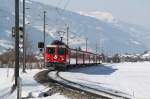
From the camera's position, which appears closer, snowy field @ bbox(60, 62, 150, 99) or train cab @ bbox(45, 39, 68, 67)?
snowy field @ bbox(60, 62, 150, 99)

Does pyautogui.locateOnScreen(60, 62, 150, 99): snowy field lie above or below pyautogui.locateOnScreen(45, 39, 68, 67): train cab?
below

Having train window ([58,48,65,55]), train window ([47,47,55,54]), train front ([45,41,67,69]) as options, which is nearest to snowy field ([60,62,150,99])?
train front ([45,41,67,69])

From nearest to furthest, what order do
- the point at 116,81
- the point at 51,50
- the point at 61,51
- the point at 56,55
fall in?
the point at 116,81 < the point at 61,51 < the point at 56,55 < the point at 51,50

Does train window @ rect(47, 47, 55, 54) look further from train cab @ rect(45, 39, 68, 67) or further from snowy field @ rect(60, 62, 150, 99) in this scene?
snowy field @ rect(60, 62, 150, 99)

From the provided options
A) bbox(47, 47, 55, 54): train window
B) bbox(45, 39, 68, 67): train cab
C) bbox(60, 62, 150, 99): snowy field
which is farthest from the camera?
bbox(47, 47, 55, 54): train window

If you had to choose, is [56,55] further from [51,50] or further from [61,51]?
[51,50]

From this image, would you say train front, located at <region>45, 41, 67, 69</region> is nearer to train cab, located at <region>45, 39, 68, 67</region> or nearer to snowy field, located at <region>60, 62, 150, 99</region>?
train cab, located at <region>45, 39, 68, 67</region>

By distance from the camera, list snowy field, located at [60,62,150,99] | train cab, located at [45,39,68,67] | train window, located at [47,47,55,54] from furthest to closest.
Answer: train window, located at [47,47,55,54]
train cab, located at [45,39,68,67]
snowy field, located at [60,62,150,99]

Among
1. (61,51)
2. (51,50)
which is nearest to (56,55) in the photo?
(61,51)

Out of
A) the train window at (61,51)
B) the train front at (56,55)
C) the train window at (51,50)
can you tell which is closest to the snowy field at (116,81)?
the train front at (56,55)

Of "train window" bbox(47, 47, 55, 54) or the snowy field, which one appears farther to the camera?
"train window" bbox(47, 47, 55, 54)

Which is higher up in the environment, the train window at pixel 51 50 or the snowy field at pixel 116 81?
the train window at pixel 51 50

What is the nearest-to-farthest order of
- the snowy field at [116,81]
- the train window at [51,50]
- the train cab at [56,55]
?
the snowy field at [116,81], the train cab at [56,55], the train window at [51,50]

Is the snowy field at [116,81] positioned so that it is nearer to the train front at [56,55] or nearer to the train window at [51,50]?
the train front at [56,55]
